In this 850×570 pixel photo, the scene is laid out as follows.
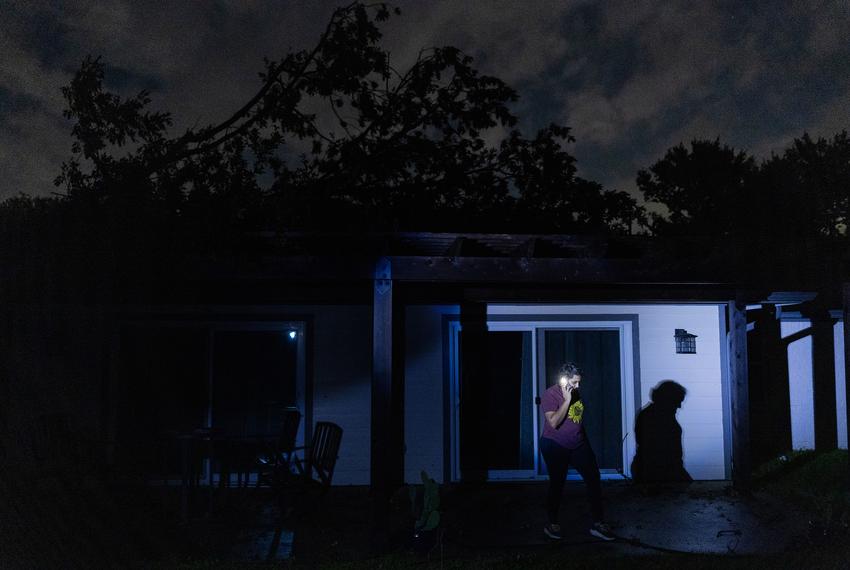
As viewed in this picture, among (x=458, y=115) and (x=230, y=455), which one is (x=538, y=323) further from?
(x=458, y=115)

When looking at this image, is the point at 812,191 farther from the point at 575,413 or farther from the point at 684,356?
the point at 575,413

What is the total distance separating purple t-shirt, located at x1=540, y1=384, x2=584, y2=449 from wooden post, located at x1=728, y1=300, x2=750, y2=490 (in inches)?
110

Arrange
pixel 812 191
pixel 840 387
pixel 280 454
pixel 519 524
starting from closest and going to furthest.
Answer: pixel 519 524 < pixel 280 454 < pixel 840 387 < pixel 812 191

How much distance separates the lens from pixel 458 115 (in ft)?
54.2

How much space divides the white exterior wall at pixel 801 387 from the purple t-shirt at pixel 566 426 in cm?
638

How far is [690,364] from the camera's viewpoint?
30.7 feet

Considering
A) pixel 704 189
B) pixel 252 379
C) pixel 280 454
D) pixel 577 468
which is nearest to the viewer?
pixel 577 468

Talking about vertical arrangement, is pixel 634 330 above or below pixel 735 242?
below

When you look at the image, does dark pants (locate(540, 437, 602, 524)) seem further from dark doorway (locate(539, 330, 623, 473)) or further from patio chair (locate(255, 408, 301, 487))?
dark doorway (locate(539, 330, 623, 473))

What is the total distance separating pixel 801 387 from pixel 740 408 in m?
3.69

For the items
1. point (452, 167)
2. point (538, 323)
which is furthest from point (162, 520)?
point (452, 167)

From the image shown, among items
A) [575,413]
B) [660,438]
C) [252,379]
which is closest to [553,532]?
[575,413]

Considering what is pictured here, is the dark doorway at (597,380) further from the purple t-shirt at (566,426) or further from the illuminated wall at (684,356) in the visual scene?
the purple t-shirt at (566,426)

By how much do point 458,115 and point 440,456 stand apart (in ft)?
30.9
